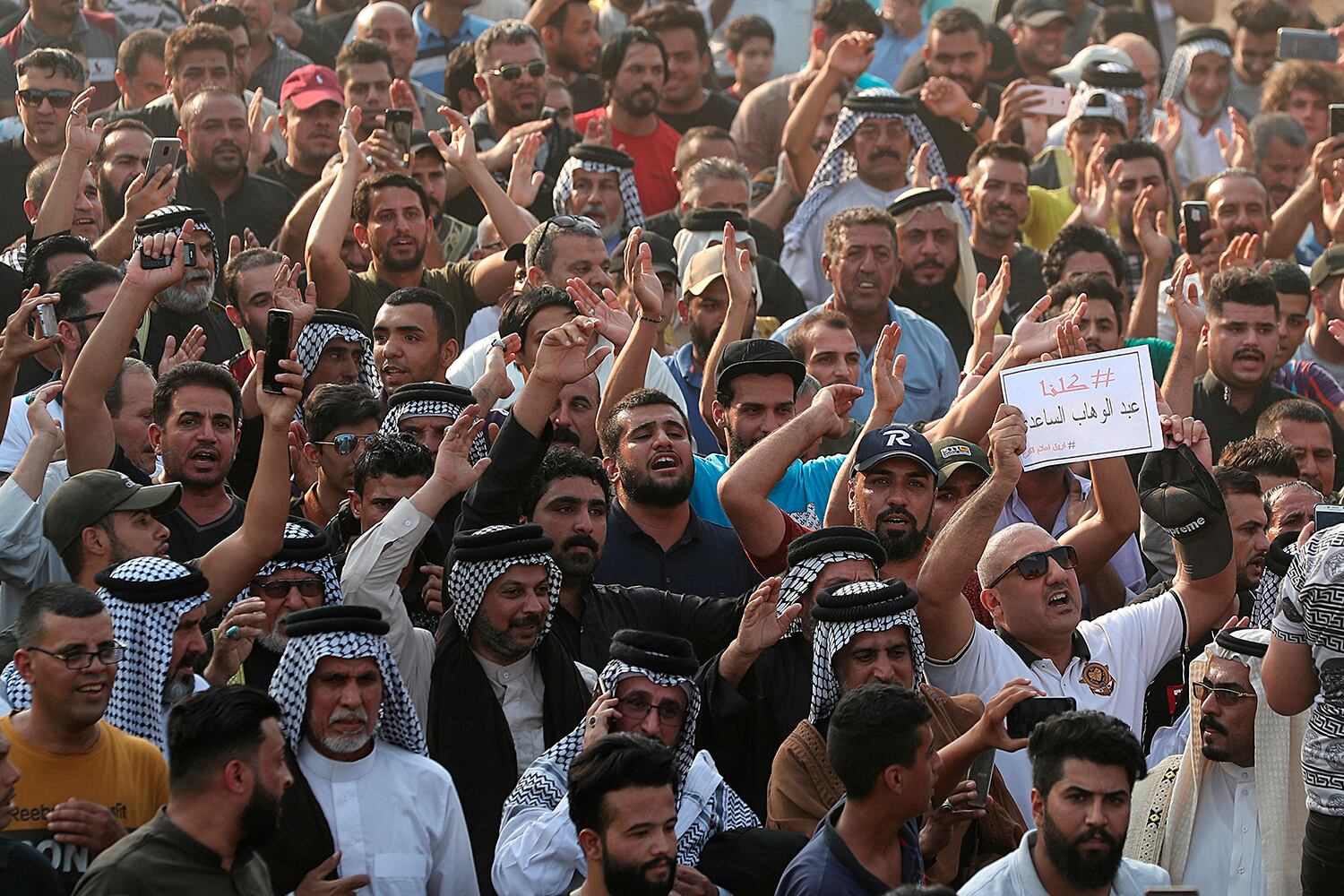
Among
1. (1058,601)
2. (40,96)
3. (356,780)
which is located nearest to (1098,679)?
(1058,601)

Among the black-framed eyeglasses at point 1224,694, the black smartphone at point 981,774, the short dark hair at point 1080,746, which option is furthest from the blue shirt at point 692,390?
the short dark hair at point 1080,746

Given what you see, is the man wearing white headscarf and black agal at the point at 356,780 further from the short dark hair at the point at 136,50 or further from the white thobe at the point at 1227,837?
the short dark hair at the point at 136,50

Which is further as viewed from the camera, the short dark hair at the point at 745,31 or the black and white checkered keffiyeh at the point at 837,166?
the short dark hair at the point at 745,31

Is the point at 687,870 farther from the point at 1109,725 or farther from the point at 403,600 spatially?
the point at 403,600

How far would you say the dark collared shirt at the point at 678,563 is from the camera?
746cm

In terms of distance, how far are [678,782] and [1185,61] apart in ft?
30.7

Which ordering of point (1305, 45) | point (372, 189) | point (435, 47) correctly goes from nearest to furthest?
point (372, 189) → point (435, 47) → point (1305, 45)

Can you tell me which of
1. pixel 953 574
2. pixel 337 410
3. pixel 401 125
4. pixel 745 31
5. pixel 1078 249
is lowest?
pixel 953 574

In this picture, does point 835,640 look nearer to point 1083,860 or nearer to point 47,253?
point 1083,860

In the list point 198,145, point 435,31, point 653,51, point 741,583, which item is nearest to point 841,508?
point 741,583

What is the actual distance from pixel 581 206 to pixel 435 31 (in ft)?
10.8

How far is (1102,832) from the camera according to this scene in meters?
5.55

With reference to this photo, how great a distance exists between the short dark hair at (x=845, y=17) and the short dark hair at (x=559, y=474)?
657 cm

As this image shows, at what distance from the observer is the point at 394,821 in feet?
19.3
